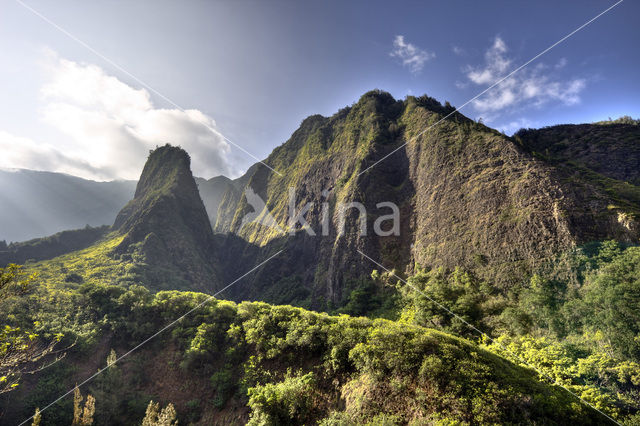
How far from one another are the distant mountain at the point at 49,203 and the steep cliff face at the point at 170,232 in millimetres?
91924

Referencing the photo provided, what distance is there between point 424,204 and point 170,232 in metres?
65.3

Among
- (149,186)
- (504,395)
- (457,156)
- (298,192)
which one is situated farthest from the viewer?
(149,186)

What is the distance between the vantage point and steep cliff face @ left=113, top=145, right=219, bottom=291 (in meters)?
58.2

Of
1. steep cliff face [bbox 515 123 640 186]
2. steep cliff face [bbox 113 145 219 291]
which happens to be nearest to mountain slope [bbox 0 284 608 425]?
steep cliff face [bbox 113 145 219 291]

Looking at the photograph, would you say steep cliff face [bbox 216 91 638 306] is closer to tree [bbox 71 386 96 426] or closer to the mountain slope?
the mountain slope

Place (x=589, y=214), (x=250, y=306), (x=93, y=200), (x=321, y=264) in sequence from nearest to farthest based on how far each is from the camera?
(x=589, y=214) → (x=250, y=306) → (x=321, y=264) → (x=93, y=200)

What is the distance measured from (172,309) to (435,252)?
1115 inches

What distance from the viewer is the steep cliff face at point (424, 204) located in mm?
20078

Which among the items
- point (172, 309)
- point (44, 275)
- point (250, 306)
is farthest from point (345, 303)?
point (44, 275)

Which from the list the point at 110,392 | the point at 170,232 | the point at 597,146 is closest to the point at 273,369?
the point at 110,392

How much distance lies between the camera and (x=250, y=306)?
822 inches

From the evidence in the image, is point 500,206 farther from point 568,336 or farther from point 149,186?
point 149,186

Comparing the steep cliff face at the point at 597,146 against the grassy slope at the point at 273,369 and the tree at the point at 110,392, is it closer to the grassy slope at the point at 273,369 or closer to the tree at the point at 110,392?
the grassy slope at the point at 273,369

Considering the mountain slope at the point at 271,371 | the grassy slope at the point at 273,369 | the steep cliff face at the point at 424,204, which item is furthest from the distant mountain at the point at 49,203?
the mountain slope at the point at 271,371
